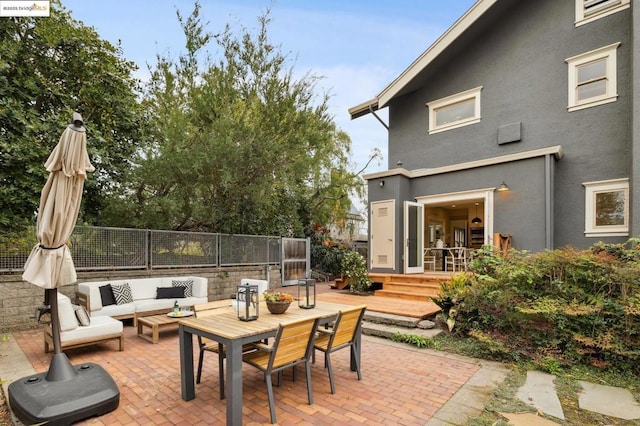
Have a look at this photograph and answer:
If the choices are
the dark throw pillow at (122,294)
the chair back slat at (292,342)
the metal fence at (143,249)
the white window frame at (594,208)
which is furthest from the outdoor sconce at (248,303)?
the white window frame at (594,208)

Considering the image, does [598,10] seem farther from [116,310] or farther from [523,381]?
[116,310]

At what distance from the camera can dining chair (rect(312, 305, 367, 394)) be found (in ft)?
12.4

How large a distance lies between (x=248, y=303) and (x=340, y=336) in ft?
3.80

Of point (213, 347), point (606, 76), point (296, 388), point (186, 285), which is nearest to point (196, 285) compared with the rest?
point (186, 285)

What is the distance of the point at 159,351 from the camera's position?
5.20 meters

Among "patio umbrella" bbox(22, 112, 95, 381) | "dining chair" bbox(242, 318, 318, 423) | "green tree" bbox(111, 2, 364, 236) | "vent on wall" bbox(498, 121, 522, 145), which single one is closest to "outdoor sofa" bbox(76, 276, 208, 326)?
"green tree" bbox(111, 2, 364, 236)

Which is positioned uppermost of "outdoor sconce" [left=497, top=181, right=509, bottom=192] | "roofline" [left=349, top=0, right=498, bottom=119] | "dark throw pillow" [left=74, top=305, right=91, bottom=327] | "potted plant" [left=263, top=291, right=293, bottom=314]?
"roofline" [left=349, top=0, right=498, bottom=119]

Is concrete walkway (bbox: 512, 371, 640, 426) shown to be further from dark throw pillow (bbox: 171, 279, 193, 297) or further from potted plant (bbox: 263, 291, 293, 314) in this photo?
dark throw pillow (bbox: 171, 279, 193, 297)

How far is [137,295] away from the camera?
709 cm

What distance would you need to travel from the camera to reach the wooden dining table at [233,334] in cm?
289

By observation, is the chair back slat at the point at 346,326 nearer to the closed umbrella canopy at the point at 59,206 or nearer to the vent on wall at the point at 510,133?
the closed umbrella canopy at the point at 59,206

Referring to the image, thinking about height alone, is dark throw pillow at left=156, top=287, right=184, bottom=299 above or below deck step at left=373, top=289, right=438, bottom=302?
above

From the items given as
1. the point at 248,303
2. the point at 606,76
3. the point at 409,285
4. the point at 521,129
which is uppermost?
the point at 606,76

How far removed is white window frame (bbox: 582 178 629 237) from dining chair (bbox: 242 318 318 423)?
295 inches
